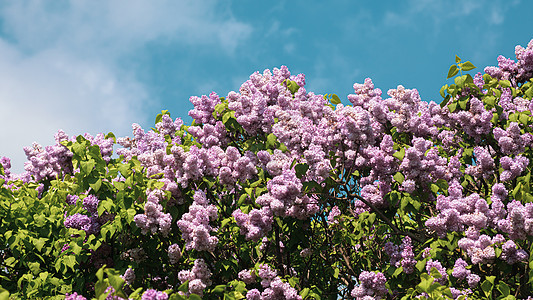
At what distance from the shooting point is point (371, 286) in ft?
19.7

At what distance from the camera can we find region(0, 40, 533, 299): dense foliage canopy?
574 cm

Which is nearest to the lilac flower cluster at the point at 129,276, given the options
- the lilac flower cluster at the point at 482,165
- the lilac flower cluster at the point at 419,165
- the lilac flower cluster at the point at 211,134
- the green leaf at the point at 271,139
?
the lilac flower cluster at the point at 211,134

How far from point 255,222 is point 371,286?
1.45 meters

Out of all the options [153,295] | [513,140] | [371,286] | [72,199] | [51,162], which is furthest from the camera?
[51,162]

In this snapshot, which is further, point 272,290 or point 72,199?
point 72,199

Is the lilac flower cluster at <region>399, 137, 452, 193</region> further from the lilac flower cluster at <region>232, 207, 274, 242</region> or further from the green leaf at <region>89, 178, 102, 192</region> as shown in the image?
the green leaf at <region>89, 178, 102, 192</region>

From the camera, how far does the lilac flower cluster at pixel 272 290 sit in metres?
5.57

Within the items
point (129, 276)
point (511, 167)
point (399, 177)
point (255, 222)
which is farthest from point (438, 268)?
point (129, 276)

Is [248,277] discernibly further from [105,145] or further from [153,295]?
[105,145]

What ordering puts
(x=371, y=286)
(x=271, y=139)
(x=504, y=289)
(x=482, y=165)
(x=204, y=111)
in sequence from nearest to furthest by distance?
1. (x=504, y=289)
2. (x=371, y=286)
3. (x=482, y=165)
4. (x=271, y=139)
5. (x=204, y=111)

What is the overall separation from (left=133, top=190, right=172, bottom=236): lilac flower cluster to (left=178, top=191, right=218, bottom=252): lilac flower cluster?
0.24 metres

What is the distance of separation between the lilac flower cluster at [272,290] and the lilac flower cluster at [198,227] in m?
0.60

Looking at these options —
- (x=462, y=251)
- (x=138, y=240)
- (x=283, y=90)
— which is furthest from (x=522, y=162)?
(x=138, y=240)

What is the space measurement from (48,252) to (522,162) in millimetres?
5406
